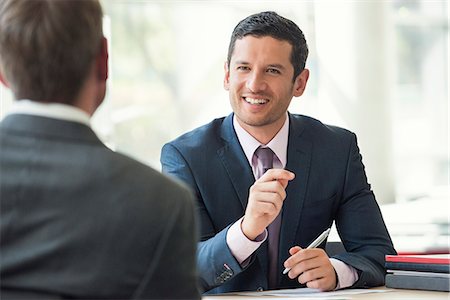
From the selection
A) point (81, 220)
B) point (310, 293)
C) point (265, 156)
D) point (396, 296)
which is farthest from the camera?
point (265, 156)

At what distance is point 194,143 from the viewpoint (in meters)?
2.79

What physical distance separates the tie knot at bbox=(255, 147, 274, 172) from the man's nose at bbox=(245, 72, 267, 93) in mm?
185

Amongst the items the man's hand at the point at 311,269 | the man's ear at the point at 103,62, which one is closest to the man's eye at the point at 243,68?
the man's hand at the point at 311,269

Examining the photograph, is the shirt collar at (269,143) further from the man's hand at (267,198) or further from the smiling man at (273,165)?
the man's hand at (267,198)

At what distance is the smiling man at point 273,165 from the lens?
2.69 meters

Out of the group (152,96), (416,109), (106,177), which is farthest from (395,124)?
(106,177)

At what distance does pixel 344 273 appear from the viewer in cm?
249

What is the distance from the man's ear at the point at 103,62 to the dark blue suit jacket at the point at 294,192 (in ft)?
4.13

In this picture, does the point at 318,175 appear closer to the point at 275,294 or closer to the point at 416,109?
the point at 275,294

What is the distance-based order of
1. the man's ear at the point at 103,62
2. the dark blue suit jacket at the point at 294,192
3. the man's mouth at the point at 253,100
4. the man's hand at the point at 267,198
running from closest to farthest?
the man's ear at the point at 103,62 → the man's hand at the point at 267,198 → the dark blue suit jacket at the point at 294,192 → the man's mouth at the point at 253,100

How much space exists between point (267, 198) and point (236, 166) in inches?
17.3

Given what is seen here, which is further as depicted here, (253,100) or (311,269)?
(253,100)

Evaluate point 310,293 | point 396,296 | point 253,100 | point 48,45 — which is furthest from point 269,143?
point 48,45

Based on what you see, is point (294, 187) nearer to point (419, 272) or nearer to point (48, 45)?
point (419, 272)
